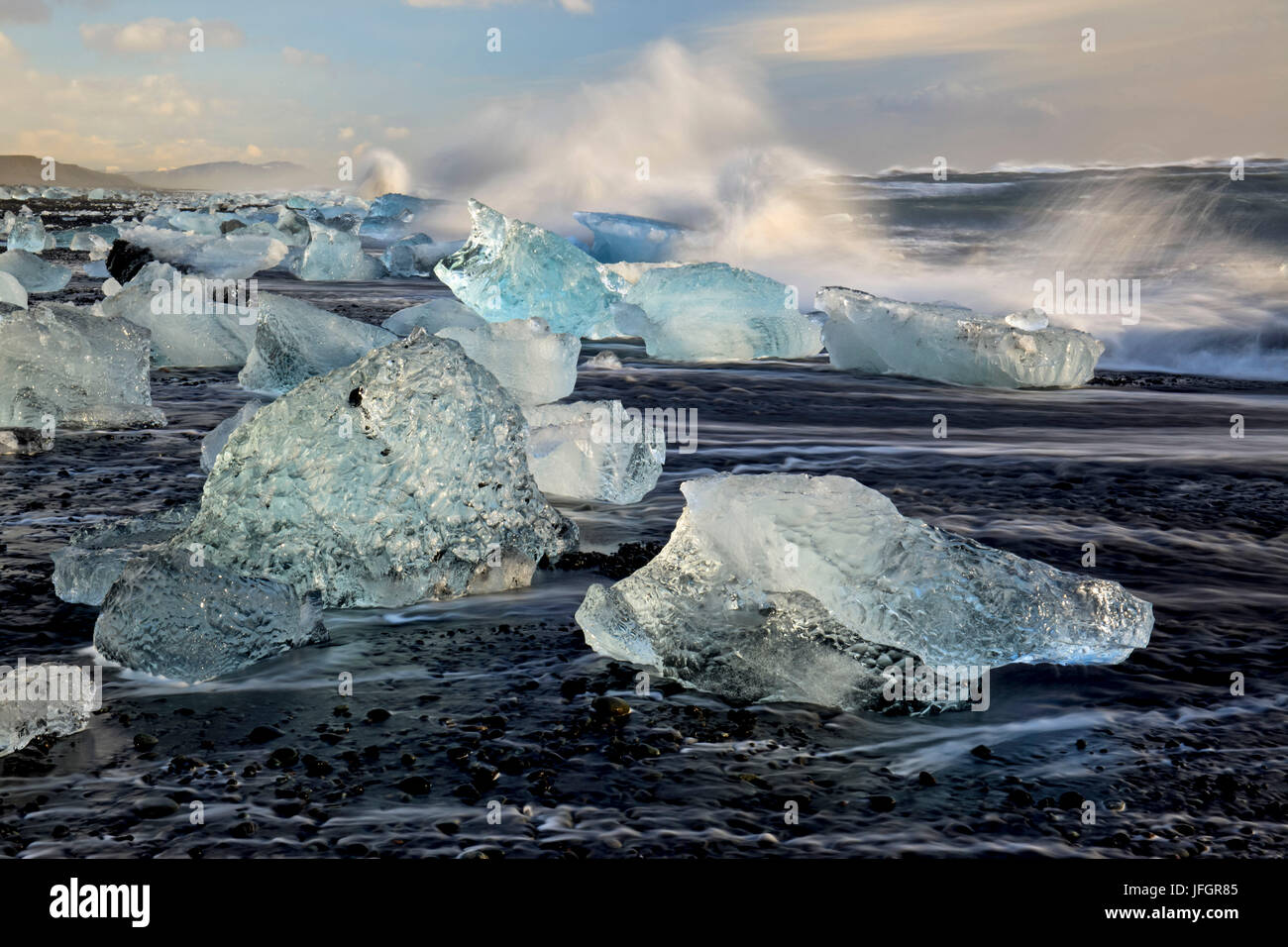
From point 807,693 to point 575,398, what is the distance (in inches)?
148

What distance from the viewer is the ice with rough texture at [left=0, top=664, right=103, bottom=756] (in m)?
1.92

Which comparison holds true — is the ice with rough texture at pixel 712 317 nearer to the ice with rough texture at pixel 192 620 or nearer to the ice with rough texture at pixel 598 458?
the ice with rough texture at pixel 598 458

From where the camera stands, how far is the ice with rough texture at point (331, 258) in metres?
13.4

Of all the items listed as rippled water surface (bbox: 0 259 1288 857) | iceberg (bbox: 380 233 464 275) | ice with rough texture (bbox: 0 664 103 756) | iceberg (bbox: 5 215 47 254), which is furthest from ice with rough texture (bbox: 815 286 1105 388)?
iceberg (bbox: 5 215 47 254)

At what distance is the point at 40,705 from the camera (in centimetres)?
196

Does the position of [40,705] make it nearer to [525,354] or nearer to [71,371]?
[71,371]

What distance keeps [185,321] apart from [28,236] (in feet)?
40.7

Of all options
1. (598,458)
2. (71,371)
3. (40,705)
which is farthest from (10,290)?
(40,705)

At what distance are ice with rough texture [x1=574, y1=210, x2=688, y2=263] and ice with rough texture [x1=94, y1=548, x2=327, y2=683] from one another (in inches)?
472

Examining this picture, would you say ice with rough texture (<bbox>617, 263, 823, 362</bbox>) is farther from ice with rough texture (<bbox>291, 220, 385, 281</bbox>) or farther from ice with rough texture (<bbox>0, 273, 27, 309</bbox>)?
ice with rough texture (<bbox>291, 220, 385, 281</bbox>)

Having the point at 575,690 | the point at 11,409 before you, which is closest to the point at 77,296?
the point at 11,409

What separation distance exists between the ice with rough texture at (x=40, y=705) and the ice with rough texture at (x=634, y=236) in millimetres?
12415

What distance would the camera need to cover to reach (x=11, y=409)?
457 cm

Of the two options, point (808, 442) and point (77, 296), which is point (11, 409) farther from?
point (77, 296)
